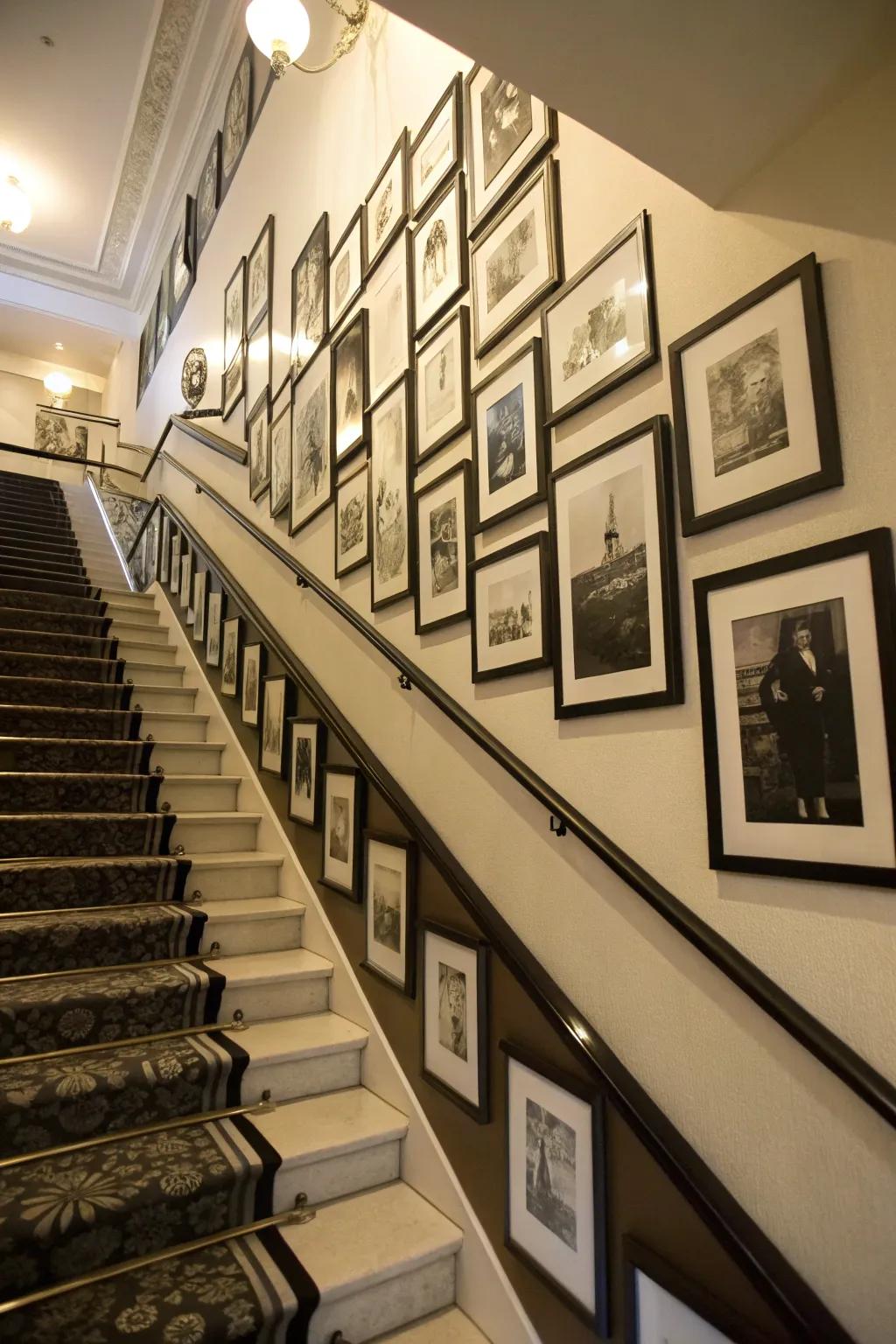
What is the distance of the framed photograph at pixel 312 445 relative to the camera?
9.98 feet

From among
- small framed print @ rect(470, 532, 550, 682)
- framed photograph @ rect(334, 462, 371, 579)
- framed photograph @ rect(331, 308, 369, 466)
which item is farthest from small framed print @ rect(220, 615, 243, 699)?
small framed print @ rect(470, 532, 550, 682)

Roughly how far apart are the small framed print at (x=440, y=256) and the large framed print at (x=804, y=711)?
1378mm

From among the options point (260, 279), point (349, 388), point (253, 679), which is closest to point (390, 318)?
point (349, 388)

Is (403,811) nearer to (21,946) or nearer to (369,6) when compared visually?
(21,946)

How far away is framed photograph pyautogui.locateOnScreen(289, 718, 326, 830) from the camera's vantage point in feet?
8.89

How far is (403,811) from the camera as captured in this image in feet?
6.87

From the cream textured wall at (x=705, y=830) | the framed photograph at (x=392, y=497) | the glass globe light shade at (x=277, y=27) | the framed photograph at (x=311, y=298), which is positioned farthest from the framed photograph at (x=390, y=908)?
the glass globe light shade at (x=277, y=27)

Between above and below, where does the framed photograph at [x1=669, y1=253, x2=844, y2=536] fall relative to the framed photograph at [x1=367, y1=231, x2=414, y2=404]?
below

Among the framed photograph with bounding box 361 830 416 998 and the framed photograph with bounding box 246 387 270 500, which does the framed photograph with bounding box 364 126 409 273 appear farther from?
the framed photograph with bounding box 361 830 416 998

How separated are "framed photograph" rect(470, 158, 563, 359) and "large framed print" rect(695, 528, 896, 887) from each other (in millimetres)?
949

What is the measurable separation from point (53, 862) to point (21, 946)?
371 mm

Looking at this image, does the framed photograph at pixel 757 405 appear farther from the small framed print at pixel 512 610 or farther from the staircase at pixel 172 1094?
the staircase at pixel 172 1094

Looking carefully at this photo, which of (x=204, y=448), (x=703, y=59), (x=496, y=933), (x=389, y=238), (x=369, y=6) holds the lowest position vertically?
(x=496, y=933)

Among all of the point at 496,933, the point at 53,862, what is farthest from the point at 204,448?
the point at 496,933
